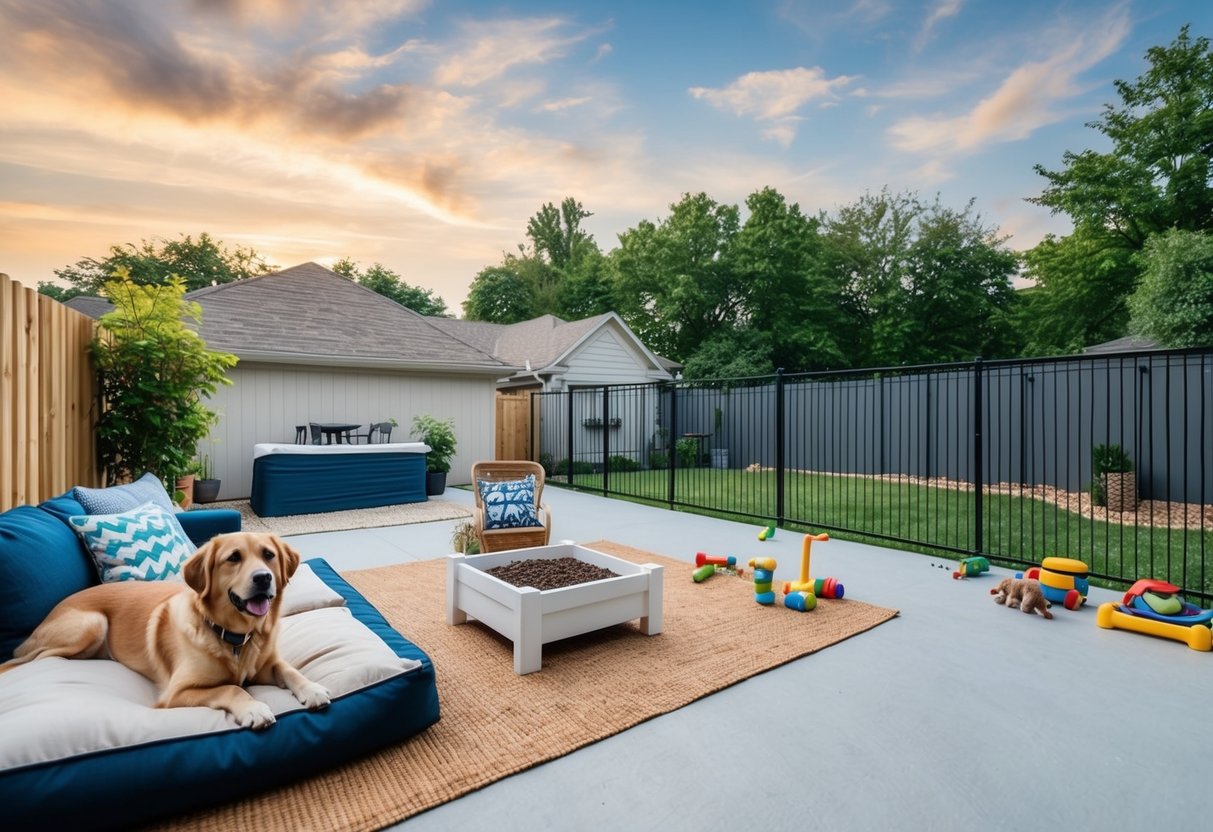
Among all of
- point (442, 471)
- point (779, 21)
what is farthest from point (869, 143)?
point (442, 471)

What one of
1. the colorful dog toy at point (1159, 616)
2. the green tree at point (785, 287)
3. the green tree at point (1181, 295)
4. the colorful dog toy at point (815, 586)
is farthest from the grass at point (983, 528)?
the green tree at point (785, 287)

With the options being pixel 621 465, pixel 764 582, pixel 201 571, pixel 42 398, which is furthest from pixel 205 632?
pixel 621 465

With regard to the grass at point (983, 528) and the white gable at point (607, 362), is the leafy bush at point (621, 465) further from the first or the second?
the white gable at point (607, 362)

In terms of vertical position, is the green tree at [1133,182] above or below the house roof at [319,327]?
above

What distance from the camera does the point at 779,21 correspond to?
7465mm

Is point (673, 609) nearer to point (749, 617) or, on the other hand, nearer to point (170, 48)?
point (749, 617)

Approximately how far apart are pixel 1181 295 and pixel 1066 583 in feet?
27.8

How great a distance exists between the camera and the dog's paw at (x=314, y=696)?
190cm

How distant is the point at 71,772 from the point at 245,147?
24.8 ft

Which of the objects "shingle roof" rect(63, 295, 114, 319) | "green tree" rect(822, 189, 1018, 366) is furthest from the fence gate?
"green tree" rect(822, 189, 1018, 366)

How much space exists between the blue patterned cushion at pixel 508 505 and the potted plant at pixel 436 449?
4580 millimetres

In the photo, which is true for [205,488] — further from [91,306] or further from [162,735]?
[91,306]

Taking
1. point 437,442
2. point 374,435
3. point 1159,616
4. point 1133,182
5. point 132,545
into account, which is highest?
point 1133,182

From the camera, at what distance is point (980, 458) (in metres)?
4.73
